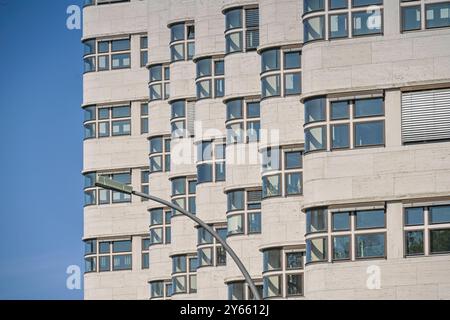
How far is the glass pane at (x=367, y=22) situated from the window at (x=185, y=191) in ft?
60.4

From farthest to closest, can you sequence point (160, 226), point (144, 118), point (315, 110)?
1. point (144, 118)
2. point (160, 226)
3. point (315, 110)

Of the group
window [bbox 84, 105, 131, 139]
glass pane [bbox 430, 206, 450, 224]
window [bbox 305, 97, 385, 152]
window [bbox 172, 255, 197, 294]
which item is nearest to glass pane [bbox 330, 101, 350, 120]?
window [bbox 305, 97, 385, 152]

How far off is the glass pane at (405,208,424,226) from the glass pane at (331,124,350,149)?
2.38 meters

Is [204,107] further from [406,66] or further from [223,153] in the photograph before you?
[406,66]

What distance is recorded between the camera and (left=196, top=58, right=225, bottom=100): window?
5581 centimetres

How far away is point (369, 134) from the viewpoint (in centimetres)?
4194

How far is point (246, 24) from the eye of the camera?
170ft

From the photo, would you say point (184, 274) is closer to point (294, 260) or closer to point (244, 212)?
point (244, 212)

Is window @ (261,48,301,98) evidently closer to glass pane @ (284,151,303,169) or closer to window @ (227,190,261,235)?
glass pane @ (284,151,303,169)

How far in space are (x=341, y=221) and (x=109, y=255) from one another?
29.9 meters

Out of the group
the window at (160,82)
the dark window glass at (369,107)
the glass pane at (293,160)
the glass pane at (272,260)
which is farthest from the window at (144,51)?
the dark window glass at (369,107)

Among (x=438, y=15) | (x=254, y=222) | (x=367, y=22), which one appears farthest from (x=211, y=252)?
(x=438, y=15)
